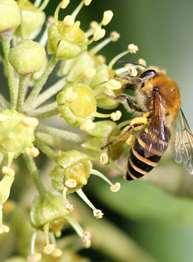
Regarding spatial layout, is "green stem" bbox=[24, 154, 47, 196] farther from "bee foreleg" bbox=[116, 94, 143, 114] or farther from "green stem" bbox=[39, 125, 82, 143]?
"bee foreleg" bbox=[116, 94, 143, 114]

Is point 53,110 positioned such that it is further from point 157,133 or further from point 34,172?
point 157,133

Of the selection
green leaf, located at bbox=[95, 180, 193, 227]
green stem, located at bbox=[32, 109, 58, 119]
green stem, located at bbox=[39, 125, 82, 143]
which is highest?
green stem, located at bbox=[32, 109, 58, 119]

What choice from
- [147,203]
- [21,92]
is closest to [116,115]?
[21,92]

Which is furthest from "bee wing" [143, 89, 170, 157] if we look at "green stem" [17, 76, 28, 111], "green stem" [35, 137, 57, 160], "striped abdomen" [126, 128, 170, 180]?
"green stem" [17, 76, 28, 111]

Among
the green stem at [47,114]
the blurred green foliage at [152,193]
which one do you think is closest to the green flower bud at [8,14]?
the green stem at [47,114]

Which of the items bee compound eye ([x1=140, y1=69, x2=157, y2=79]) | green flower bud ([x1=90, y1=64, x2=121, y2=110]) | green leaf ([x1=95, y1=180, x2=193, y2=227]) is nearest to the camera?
green flower bud ([x1=90, y1=64, x2=121, y2=110])

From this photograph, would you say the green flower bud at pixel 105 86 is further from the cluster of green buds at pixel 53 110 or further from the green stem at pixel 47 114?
the green stem at pixel 47 114
